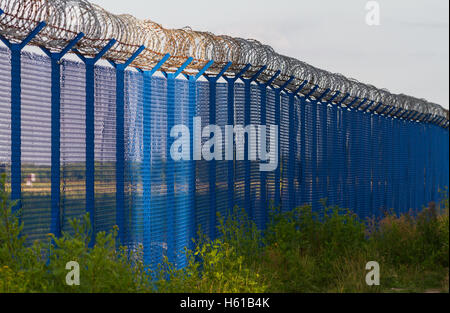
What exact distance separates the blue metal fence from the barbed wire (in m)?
0.18

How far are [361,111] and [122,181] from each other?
997 centimetres

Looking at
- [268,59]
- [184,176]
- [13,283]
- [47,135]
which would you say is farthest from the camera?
[268,59]

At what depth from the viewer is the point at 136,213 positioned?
309 inches

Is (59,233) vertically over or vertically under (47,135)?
under

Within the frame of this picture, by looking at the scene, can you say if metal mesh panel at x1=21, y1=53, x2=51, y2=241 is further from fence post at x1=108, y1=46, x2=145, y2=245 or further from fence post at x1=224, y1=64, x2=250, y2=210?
fence post at x1=224, y1=64, x2=250, y2=210

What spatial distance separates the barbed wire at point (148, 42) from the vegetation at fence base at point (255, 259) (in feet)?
5.88

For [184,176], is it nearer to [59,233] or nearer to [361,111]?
[59,233]

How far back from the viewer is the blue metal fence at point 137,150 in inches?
254

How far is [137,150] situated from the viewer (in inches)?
311

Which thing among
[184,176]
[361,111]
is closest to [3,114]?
[184,176]

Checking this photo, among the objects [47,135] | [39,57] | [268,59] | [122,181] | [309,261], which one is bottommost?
[309,261]

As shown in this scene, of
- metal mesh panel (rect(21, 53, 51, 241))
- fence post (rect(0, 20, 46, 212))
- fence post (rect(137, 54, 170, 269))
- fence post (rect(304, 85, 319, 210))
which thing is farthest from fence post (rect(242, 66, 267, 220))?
fence post (rect(0, 20, 46, 212))

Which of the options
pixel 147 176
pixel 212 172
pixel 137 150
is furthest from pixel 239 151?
pixel 137 150
